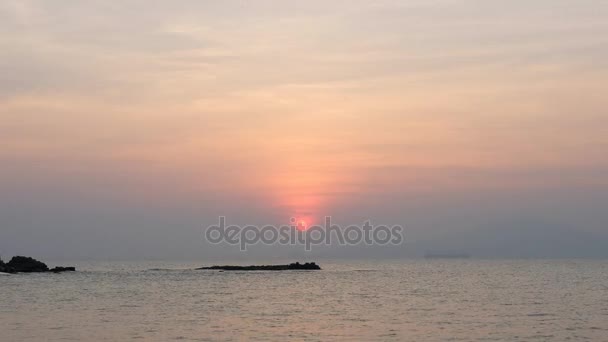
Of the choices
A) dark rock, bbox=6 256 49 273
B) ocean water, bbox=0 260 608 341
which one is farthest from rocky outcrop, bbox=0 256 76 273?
ocean water, bbox=0 260 608 341

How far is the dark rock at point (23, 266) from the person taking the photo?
136825 mm

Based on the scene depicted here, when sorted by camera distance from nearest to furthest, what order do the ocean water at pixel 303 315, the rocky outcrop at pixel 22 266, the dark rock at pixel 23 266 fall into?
1. the ocean water at pixel 303 315
2. the rocky outcrop at pixel 22 266
3. the dark rock at pixel 23 266

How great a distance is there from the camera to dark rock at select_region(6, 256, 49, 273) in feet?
449

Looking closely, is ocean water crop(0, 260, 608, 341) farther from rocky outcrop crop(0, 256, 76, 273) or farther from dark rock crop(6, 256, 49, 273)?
dark rock crop(6, 256, 49, 273)

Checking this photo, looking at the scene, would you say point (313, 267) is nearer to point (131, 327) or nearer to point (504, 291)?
point (504, 291)

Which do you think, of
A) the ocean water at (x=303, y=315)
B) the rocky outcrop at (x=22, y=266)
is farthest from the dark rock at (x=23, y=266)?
the ocean water at (x=303, y=315)

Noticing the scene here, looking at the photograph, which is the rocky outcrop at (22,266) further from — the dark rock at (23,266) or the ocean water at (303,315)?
the ocean water at (303,315)

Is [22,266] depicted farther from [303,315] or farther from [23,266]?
[303,315]

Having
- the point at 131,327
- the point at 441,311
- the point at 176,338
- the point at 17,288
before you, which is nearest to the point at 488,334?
the point at 441,311

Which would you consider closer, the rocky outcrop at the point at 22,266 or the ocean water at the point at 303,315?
the ocean water at the point at 303,315

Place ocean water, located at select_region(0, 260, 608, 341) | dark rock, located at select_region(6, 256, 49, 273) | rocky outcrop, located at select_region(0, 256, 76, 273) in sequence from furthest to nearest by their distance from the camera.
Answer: dark rock, located at select_region(6, 256, 49, 273), rocky outcrop, located at select_region(0, 256, 76, 273), ocean water, located at select_region(0, 260, 608, 341)

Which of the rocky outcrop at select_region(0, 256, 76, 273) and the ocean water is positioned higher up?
the rocky outcrop at select_region(0, 256, 76, 273)

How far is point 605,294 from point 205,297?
40.9 meters

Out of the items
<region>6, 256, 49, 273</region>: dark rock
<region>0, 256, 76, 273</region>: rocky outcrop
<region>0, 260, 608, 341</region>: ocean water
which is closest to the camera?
<region>0, 260, 608, 341</region>: ocean water
